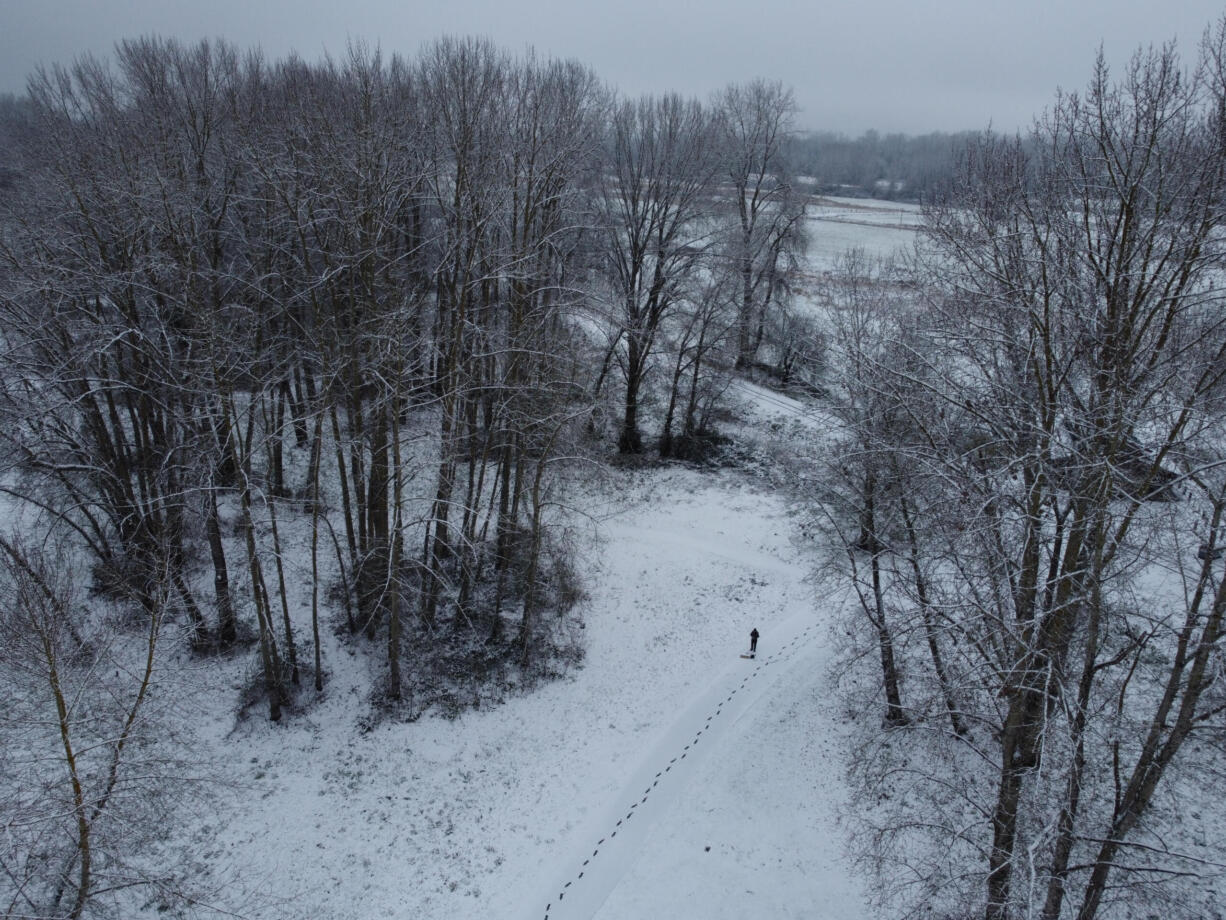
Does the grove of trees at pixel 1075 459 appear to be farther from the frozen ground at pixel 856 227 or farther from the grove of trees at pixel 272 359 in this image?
the frozen ground at pixel 856 227

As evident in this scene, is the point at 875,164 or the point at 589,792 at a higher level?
the point at 875,164

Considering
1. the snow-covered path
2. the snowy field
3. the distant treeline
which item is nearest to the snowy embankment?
the snow-covered path

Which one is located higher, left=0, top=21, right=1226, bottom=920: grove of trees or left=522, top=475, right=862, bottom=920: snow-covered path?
left=0, top=21, right=1226, bottom=920: grove of trees

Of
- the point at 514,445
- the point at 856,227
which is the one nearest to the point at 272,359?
the point at 514,445

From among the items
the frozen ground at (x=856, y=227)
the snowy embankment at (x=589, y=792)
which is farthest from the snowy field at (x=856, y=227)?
the snowy embankment at (x=589, y=792)

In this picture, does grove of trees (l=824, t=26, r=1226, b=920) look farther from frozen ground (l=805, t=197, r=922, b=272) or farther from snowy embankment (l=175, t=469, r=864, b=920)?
frozen ground (l=805, t=197, r=922, b=272)

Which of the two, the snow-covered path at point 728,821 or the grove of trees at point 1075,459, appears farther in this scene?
the snow-covered path at point 728,821

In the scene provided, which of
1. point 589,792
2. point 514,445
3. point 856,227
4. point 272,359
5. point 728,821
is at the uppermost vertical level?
point 856,227

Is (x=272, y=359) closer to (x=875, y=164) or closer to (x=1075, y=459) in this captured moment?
(x=1075, y=459)

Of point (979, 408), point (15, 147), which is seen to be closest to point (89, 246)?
point (15, 147)
